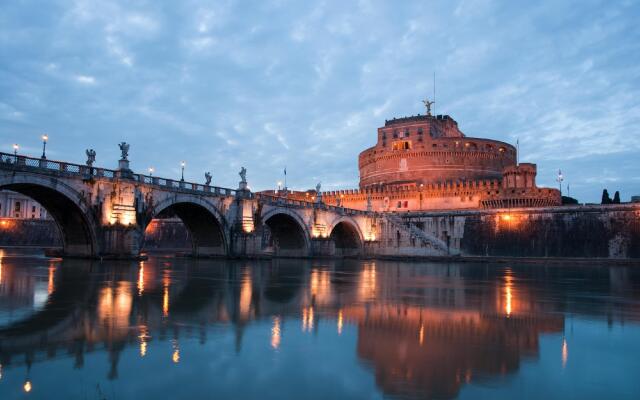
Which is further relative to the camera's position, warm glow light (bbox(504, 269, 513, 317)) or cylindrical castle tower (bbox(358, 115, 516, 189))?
cylindrical castle tower (bbox(358, 115, 516, 189))

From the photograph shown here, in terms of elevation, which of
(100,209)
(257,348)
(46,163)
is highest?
(46,163)

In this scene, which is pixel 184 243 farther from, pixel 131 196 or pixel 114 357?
pixel 114 357

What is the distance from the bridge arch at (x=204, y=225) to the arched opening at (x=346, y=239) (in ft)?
76.5

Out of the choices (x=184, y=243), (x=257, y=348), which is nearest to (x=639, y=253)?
(x=257, y=348)

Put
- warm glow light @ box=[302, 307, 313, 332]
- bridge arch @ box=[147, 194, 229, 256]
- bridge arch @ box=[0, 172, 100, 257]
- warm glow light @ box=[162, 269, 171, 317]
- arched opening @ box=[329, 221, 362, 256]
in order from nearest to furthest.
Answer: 1. warm glow light @ box=[302, 307, 313, 332]
2. warm glow light @ box=[162, 269, 171, 317]
3. bridge arch @ box=[0, 172, 100, 257]
4. bridge arch @ box=[147, 194, 229, 256]
5. arched opening @ box=[329, 221, 362, 256]

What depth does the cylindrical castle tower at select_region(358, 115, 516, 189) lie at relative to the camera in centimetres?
9312

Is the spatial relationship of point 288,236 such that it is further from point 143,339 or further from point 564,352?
point 564,352

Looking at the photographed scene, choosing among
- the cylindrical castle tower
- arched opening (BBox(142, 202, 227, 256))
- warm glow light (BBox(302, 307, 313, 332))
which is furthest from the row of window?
warm glow light (BBox(302, 307, 313, 332))

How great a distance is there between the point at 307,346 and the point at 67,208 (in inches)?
→ 1264

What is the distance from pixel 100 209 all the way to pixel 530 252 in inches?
1858

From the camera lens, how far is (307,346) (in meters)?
10.1

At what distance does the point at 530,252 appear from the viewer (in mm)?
58688

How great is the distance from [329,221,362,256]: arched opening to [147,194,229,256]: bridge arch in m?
23.3

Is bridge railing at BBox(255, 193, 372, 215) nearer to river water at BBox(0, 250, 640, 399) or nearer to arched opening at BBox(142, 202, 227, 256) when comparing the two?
arched opening at BBox(142, 202, 227, 256)
